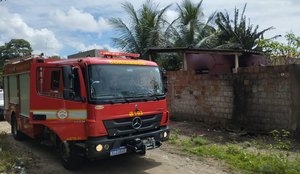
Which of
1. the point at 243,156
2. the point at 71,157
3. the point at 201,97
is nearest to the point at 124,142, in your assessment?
the point at 71,157

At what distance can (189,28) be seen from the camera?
22.5m

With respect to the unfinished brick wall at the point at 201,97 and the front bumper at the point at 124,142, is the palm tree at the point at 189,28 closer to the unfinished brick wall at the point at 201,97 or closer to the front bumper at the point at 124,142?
the unfinished brick wall at the point at 201,97

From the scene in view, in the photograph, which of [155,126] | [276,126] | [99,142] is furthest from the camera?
[276,126]

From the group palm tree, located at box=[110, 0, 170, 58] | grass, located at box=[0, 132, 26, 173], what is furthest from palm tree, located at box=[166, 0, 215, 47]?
grass, located at box=[0, 132, 26, 173]

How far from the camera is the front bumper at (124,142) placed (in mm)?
6570

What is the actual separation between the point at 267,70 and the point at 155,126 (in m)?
4.39

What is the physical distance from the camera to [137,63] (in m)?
7.61

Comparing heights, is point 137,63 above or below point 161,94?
above

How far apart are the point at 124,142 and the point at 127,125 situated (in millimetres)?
327

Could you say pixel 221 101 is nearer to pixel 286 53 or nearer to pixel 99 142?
pixel 286 53

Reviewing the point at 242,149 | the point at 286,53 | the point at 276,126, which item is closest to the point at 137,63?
the point at 242,149

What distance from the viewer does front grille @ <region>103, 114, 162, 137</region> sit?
6.76 metres

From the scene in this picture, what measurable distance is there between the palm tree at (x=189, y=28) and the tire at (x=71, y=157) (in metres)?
14.3

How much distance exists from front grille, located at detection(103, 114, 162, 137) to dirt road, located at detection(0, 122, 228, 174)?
33.4 inches
